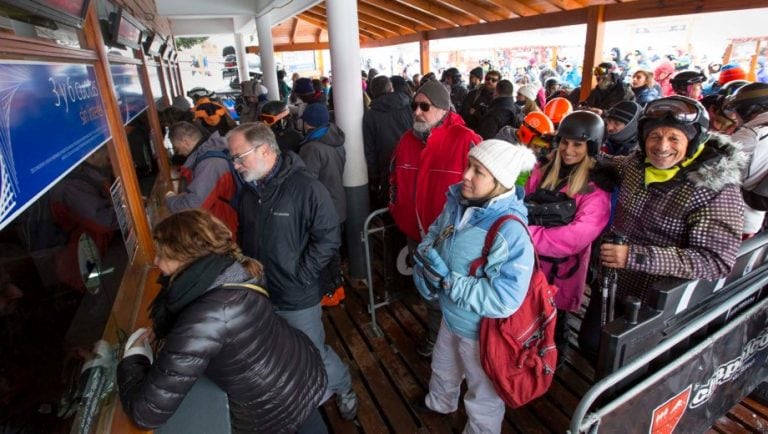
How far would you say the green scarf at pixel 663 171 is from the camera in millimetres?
1986

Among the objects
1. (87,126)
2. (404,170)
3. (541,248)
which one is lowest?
(541,248)

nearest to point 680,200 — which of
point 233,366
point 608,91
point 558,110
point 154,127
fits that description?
point 233,366

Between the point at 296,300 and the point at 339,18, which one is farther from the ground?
the point at 339,18

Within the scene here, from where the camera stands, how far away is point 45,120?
66.7 inches

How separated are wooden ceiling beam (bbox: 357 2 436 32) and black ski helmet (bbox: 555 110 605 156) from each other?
32.4ft

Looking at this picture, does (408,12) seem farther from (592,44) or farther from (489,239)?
(489,239)

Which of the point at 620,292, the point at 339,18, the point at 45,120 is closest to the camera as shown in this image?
the point at 45,120

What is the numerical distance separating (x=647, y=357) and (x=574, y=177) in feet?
4.05

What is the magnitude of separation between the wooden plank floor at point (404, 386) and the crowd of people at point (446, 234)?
13cm

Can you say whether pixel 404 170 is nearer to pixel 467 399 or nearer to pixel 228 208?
pixel 228 208

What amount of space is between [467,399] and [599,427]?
0.91m

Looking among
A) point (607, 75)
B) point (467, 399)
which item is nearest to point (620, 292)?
point (467, 399)

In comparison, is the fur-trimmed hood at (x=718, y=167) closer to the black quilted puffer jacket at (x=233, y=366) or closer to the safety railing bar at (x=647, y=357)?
the safety railing bar at (x=647, y=357)

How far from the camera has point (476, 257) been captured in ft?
6.39
